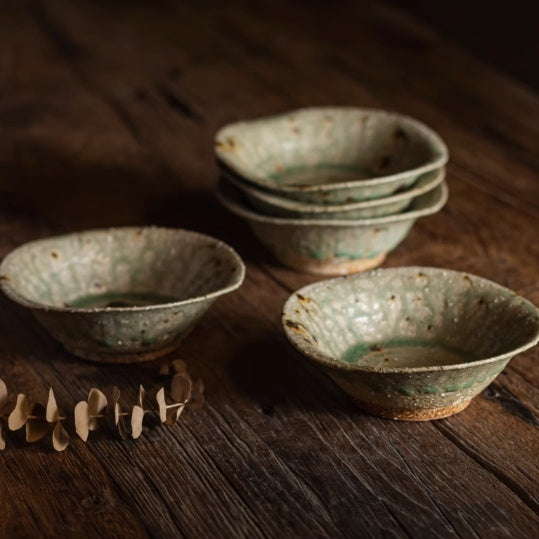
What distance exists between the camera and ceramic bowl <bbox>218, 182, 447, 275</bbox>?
5.32 ft

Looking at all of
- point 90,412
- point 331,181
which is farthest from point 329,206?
point 90,412

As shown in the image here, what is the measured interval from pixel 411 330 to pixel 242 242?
471mm

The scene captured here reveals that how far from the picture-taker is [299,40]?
2.78 m

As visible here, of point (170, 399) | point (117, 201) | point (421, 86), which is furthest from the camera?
point (421, 86)

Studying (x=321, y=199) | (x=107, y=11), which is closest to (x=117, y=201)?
(x=321, y=199)

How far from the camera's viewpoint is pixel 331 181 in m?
1.87

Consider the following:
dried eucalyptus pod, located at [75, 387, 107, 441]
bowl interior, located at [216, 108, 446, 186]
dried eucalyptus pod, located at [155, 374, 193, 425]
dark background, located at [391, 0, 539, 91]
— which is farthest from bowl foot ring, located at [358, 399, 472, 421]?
dark background, located at [391, 0, 539, 91]

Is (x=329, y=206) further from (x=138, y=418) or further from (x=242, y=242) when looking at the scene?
(x=138, y=418)

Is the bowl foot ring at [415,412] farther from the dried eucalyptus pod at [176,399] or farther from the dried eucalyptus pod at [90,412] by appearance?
the dried eucalyptus pod at [90,412]

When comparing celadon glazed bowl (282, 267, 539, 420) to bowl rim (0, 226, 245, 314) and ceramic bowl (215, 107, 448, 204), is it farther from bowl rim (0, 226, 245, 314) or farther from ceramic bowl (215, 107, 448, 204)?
ceramic bowl (215, 107, 448, 204)

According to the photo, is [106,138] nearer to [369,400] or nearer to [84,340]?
[84,340]

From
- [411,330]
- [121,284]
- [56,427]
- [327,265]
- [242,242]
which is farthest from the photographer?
[242,242]

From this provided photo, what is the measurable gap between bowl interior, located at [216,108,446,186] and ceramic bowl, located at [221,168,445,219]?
0.15m

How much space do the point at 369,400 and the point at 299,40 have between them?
5.39ft
